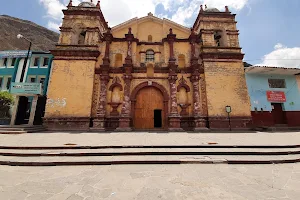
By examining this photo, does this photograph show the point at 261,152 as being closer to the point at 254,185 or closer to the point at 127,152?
the point at 254,185

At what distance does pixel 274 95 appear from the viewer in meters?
15.5

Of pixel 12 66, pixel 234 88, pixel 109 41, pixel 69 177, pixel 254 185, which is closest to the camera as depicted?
pixel 254 185

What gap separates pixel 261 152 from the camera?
572 cm

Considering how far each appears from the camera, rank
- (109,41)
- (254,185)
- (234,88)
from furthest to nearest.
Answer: (109,41) → (234,88) → (254,185)

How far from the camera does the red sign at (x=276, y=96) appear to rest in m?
15.3

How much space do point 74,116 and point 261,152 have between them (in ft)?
45.0

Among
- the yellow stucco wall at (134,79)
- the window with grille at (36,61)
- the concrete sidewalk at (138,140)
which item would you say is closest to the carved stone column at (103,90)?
the yellow stucco wall at (134,79)

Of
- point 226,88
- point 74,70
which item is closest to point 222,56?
point 226,88

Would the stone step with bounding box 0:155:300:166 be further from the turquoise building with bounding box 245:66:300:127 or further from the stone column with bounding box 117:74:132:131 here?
the turquoise building with bounding box 245:66:300:127

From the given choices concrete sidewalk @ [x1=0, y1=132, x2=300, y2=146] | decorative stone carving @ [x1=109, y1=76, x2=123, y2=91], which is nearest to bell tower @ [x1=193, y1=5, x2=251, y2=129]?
concrete sidewalk @ [x1=0, y1=132, x2=300, y2=146]

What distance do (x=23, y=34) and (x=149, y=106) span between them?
→ 177 ft

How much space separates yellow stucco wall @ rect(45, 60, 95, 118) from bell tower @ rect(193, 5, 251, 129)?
11.5 metres

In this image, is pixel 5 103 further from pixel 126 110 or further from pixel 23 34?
pixel 23 34

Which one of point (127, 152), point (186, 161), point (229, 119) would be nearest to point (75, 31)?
point (127, 152)
